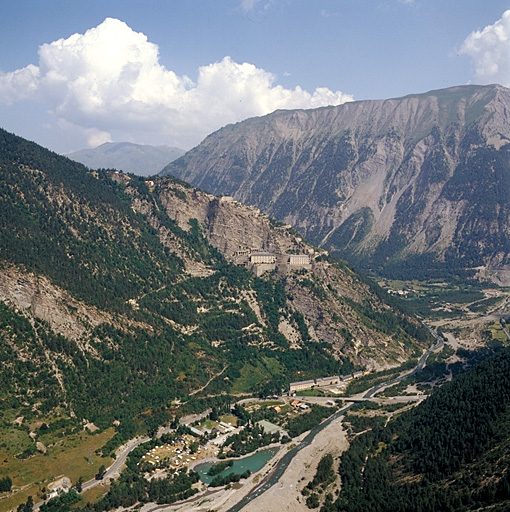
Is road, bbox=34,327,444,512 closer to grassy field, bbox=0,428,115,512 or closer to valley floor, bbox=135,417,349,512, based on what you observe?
valley floor, bbox=135,417,349,512

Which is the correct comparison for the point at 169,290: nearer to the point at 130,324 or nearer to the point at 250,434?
the point at 130,324

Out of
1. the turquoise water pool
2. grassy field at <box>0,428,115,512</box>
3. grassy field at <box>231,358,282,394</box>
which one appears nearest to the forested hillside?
the turquoise water pool

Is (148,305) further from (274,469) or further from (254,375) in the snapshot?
(274,469)

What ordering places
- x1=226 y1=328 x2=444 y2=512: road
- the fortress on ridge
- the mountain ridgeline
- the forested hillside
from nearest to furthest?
the forested hillside, x1=226 y1=328 x2=444 y2=512: road, the mountain ridgeline, the fortress on ridge

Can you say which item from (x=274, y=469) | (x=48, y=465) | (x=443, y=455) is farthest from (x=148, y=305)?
(x=443, y=455)

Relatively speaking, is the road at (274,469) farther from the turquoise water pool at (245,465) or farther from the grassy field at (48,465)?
the turquoise water pool at (245,465)
